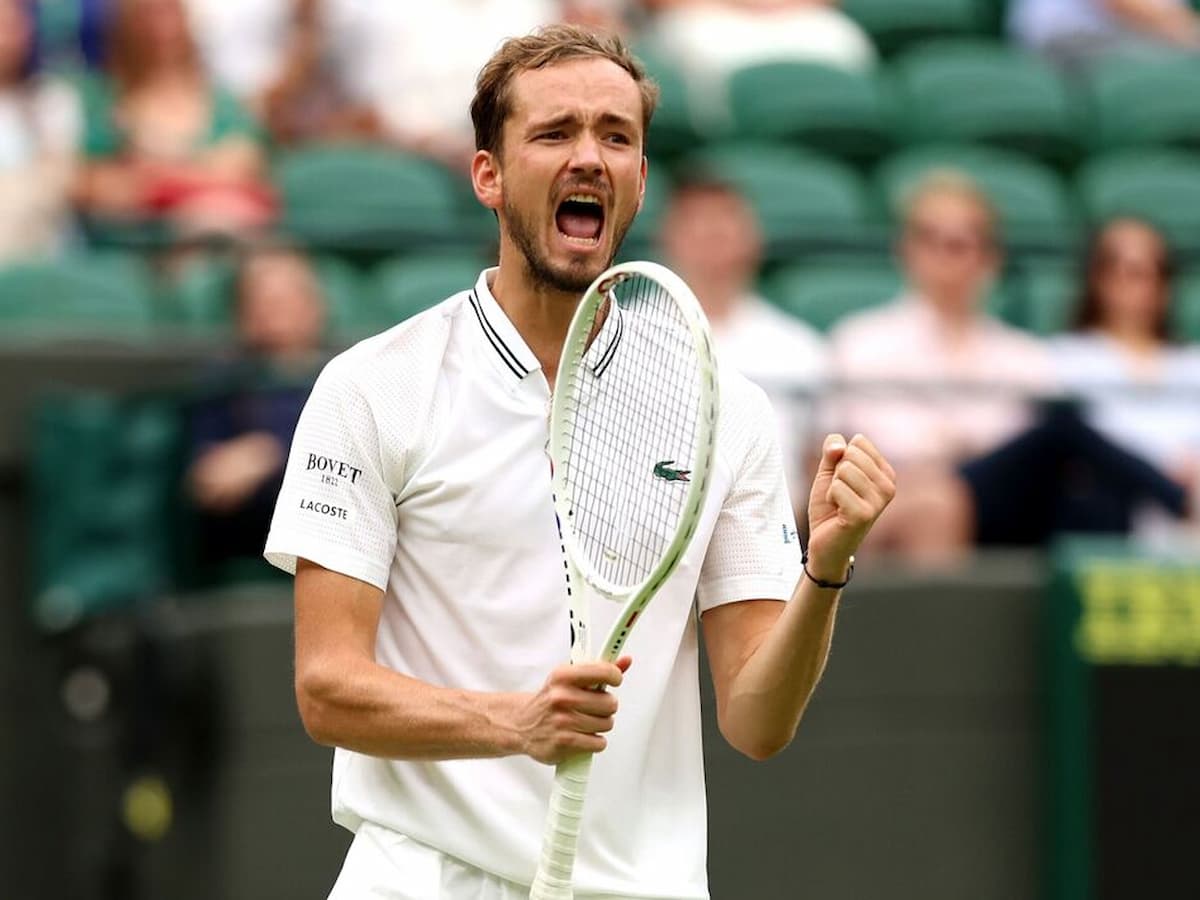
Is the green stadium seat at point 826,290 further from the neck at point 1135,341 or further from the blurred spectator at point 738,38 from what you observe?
the blurred spectator at point 738,38

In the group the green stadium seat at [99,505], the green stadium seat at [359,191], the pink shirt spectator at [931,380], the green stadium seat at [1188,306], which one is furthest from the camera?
the green stadium seat at [359,191]

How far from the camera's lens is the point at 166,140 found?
807 cm

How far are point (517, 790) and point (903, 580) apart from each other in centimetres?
365

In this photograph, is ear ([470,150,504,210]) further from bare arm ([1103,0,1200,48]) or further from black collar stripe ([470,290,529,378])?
bare arm ([1103,0,1200,48])

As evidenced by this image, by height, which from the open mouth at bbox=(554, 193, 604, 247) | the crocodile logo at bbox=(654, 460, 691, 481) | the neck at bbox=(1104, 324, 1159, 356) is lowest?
the crocodile logo at bbox=(654, 460, 691, 481)

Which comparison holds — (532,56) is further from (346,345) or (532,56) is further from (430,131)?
(430,131)

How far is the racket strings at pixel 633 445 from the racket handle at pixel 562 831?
0.32 m

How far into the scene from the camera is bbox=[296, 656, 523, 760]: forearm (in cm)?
311

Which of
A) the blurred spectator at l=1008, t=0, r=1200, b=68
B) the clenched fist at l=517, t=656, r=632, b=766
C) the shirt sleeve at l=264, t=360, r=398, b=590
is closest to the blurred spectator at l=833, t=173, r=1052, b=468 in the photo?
the blurred spectator at l=1008, t=0, r=1200, b=68

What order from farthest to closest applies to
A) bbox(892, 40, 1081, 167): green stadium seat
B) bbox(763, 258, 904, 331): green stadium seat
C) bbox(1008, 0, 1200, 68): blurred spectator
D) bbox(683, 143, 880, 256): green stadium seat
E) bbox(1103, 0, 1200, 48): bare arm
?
1. bbox(1103, 0, 1200, 48): bare arm
2. bbox(1008, 0, 1200, 68): blurred spectator
3. bbox(892, 40, 1081, 167): green stadium seat
4. bbox(683, 143, 880, 256): green stadium seat
5. bbox(763, 258, 904, 331): green stadium seat

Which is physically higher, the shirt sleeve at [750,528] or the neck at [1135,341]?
the neck at [1135,341]

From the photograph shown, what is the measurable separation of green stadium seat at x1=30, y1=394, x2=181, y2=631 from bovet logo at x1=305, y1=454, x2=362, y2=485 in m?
3.32

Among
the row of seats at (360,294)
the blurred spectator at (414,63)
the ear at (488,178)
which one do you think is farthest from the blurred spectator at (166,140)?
the ear at (488,178)

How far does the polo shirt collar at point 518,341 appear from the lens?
3.40 m
